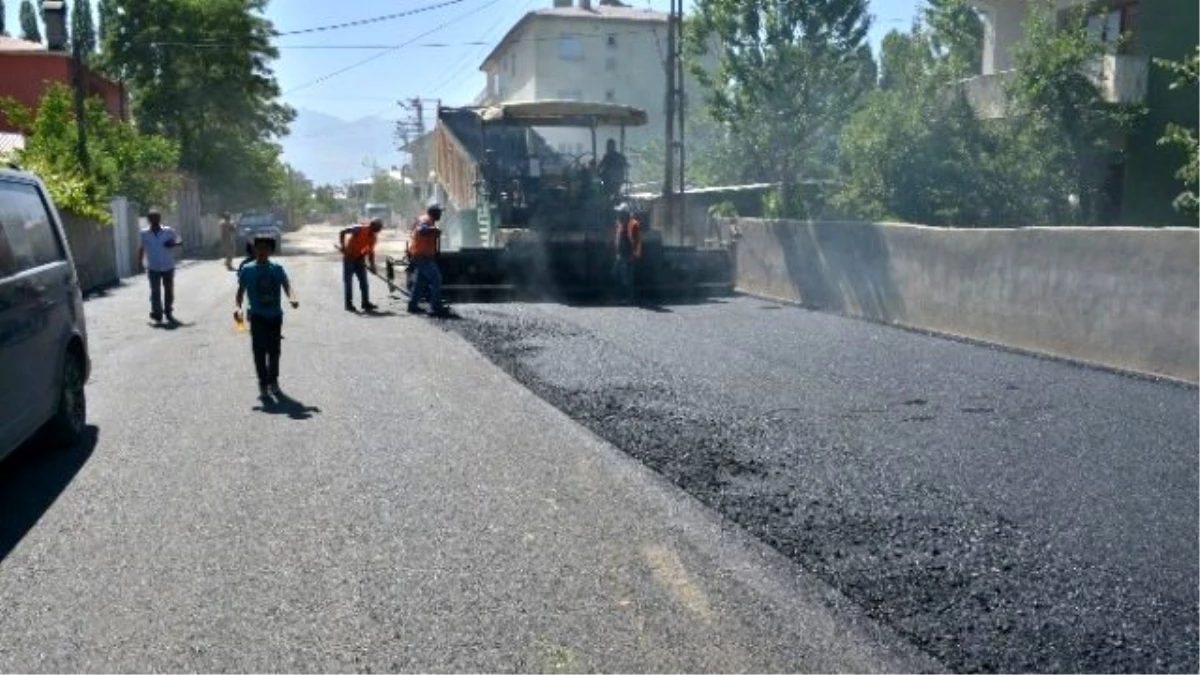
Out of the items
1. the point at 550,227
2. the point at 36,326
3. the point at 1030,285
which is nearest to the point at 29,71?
the point at 550,227

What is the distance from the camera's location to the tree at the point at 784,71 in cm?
3428

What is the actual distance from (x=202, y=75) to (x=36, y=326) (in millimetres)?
49273

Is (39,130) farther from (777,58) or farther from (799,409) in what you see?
(799,409)

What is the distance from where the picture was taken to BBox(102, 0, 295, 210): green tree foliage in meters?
51.8

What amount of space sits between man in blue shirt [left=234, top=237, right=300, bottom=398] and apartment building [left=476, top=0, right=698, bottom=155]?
186 feet

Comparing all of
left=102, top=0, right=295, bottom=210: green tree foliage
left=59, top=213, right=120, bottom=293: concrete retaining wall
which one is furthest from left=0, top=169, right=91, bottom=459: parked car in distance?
left=102, top=0, right=295, bottom=210: green tree foliage

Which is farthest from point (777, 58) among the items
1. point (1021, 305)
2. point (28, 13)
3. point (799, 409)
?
point (28, 13)

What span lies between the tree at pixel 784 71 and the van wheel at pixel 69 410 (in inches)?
1031

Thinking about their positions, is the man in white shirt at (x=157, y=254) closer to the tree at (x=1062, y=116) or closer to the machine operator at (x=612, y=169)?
the machine operator at (x=612, y=169)

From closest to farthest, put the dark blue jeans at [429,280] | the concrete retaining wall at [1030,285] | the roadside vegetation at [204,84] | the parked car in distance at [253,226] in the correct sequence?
the concrete retaining wall at [1030,285] → the dark blue jeans at [429,280] → the parked car in distance at [253,226] → the roadside vegetation at [204,84]

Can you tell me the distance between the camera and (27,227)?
7988 mm

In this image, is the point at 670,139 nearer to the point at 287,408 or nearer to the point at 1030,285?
the point at 1030,285

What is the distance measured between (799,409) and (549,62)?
60.9 meters

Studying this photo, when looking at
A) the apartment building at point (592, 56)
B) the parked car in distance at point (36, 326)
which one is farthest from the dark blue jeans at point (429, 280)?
the apartment building at point (592, 56)
